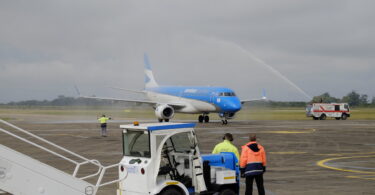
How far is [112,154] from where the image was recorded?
23.3m

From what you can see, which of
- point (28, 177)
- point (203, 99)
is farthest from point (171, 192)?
point (203, 99)

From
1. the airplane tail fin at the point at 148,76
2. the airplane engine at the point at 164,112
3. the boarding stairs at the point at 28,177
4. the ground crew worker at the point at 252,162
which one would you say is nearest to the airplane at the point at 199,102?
the airplane engine at the point at 164,112

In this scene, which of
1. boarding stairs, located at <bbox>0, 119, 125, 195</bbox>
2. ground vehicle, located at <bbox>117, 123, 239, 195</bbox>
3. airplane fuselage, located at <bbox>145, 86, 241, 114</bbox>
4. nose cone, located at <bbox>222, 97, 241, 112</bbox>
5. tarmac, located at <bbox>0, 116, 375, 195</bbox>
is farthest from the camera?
airplane fuselage, located at <bbox>145, 86, 241, 114</bbox>

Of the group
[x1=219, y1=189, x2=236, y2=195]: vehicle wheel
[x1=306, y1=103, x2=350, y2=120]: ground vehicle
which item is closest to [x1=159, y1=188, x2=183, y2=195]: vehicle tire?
[x1=219, y1=189, x2=236, y2=195]: vehicle wheel

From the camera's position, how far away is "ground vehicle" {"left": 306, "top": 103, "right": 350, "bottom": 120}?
6362 cm

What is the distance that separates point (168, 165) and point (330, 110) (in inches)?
2235

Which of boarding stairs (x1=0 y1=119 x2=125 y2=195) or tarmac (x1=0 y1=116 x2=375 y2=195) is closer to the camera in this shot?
boarding stairs (x1=0 y1=119 x2=125 y2=195)

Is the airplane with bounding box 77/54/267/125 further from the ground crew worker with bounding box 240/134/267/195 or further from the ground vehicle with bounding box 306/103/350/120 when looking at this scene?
the ground crew worker with bounding box 240/134/267/195

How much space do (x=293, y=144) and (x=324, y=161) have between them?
776cm

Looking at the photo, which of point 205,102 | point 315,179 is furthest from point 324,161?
point 205,102

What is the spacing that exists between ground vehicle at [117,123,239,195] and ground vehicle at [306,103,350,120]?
55.1 meters

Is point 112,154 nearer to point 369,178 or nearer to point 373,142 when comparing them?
point 369,178

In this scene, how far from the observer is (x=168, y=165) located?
1058 centimetres

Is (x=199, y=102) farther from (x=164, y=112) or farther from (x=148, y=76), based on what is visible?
(x=148, y=76)
